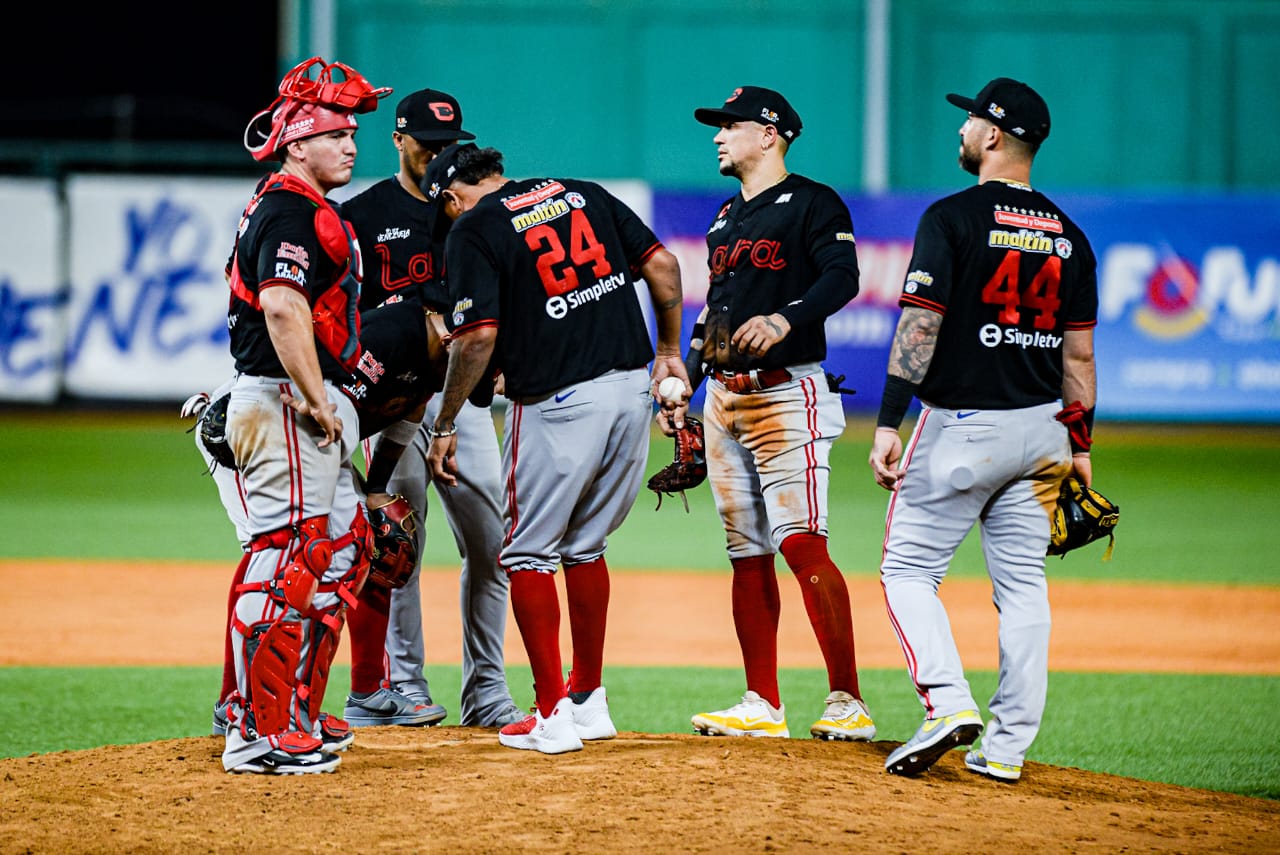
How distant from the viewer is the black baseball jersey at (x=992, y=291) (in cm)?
529

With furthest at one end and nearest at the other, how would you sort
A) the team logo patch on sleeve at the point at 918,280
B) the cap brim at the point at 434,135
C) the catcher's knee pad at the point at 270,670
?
the cap brim at the point at 434,135 < the team logo patch on sleeve at the point at 918,280 < the catcher's knee pad at the point at 270,670

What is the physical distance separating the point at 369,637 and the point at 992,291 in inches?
114

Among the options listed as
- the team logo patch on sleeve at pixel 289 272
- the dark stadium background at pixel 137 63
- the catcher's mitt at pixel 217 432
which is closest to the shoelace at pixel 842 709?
the catcher's mitt at pixel 217 432

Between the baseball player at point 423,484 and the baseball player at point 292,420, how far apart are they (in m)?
1.08

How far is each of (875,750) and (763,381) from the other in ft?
4.72

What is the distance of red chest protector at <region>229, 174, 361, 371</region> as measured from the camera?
525 centimetres

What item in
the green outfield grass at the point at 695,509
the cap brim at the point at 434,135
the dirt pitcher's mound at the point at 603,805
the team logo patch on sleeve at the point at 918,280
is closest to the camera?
the dirt pitcher's mound at the point at 603,805

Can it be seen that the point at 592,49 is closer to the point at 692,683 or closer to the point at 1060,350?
the point at 692,683

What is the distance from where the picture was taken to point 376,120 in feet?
77.5

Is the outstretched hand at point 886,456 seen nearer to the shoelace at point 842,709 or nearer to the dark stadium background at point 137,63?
the shoelace at point 842,709

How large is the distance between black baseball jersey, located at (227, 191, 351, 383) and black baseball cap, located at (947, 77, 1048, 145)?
2.26 metres

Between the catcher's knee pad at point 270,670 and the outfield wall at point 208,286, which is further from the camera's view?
the outfield wall at point 208,286

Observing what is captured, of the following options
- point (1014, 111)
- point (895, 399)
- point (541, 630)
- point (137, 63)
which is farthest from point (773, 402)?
point (137, 63)

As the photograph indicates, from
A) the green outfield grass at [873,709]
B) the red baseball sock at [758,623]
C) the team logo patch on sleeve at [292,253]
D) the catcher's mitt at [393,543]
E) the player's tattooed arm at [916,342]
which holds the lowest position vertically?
the green outfield grass at [873,709]
